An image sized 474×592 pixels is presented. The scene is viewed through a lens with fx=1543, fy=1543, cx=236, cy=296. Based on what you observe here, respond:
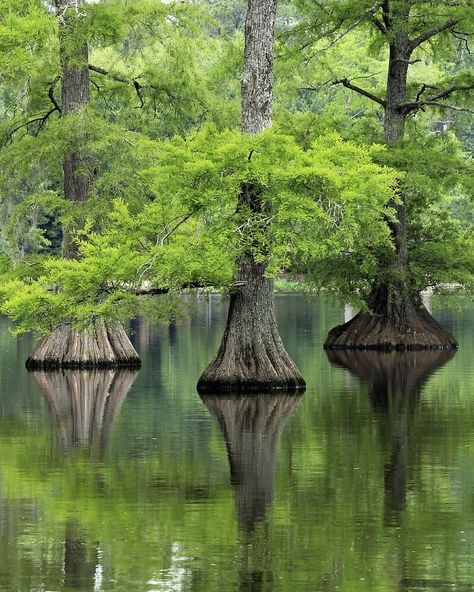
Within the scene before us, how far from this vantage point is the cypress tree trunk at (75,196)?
28.2m

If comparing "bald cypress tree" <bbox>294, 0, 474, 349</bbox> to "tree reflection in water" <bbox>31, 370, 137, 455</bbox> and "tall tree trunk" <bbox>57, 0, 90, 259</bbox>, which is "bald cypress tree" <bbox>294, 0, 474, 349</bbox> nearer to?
"tall tree trunk" <bbox>57, 0, 90, 259</bbox>

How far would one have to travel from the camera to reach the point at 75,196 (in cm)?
2948

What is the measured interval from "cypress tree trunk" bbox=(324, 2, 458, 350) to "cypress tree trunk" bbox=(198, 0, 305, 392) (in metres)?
10.1

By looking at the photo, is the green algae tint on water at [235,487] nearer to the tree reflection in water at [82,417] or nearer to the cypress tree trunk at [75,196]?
the tree reflection in water at [82,417]

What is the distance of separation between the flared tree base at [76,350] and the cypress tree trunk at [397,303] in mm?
7852

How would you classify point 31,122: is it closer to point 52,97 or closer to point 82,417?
point 52,97

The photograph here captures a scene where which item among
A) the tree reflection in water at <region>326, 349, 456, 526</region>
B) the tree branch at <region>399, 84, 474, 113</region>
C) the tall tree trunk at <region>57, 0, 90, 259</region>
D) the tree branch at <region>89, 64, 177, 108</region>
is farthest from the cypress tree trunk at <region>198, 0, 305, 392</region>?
the tree branch at <region>399, 84, 474, 113</region>

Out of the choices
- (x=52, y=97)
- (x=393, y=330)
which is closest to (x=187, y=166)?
(x=52, y=97)

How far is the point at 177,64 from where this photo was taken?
30.3 meters

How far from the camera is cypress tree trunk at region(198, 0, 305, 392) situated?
2325cm

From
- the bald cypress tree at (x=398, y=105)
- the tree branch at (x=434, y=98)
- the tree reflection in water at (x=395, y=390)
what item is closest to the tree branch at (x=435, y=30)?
the bald cypress tree at (x=398, y=105)

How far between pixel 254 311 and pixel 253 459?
8.07m

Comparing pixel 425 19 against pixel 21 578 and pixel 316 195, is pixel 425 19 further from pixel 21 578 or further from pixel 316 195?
pixel 21 578

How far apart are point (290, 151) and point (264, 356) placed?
328cm
